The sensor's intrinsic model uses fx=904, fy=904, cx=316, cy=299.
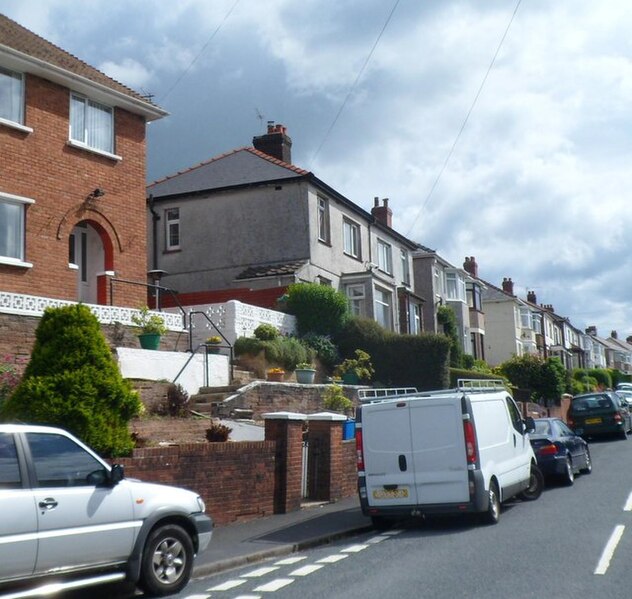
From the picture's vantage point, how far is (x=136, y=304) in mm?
23531

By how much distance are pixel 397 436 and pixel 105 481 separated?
17.9 ft

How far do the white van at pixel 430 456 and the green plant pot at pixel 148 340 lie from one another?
313 inches

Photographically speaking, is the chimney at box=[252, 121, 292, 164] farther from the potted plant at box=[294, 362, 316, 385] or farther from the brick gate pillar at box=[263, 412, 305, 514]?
the brick gate pillar at box=[263, 412, 305, 514]

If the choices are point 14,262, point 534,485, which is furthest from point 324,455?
point 14,262

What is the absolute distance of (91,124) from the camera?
23.0 metres

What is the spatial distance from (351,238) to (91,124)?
52.4 feet

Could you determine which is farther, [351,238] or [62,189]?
[351,238]

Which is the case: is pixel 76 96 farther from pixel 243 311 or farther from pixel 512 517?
pixel 512 517

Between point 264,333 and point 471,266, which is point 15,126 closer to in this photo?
point 264,333

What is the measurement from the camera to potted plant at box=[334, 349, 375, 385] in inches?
1090

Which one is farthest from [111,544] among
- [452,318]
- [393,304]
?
[452,318]

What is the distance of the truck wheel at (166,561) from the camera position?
874 cm

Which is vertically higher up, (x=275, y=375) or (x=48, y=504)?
(x=275, y=375)

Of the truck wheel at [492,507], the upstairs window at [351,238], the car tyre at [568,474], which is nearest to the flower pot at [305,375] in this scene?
the car tyre at [568,474]
